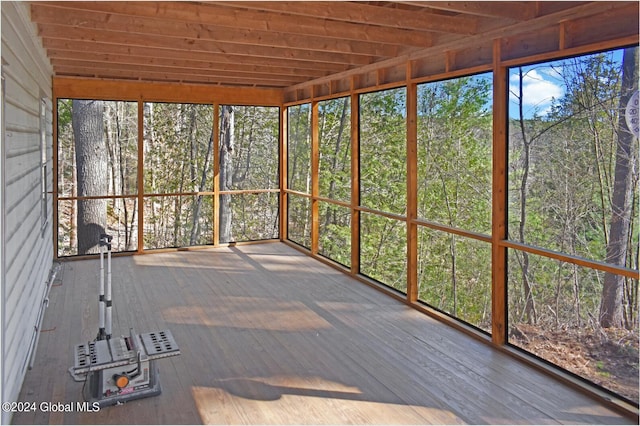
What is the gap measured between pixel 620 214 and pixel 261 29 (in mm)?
3890

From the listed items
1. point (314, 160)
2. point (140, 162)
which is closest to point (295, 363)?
point (314, 160)

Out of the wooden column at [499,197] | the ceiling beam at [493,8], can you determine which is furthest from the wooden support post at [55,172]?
the wooden column at [499,197]

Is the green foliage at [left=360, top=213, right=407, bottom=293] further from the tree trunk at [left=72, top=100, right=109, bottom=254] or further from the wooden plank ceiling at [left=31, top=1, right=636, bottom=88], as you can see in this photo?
the tree trunk at [left=72, top=100, right=109, bottom=254]

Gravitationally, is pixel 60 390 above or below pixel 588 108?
below

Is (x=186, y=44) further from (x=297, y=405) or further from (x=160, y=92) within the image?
(x=297, y=405)

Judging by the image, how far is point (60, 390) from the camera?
379 cm

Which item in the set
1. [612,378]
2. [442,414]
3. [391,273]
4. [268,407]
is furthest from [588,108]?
[391,273]

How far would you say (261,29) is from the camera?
448cm

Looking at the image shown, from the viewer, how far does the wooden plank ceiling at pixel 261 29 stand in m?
4.04

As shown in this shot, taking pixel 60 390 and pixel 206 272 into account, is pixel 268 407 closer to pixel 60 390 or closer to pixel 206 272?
pixel 60 390

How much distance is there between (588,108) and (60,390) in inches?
213

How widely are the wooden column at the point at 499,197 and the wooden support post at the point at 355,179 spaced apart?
274 cm

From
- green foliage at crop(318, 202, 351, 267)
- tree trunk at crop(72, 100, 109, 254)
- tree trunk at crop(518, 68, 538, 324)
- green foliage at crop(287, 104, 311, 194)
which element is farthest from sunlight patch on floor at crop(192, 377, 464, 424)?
tree trunk at crop(72, 100, 109, 254)

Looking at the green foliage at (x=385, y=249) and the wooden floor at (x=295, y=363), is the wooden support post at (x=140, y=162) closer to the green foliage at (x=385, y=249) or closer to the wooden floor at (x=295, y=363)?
the wooden floor at (x=295, y=363)
